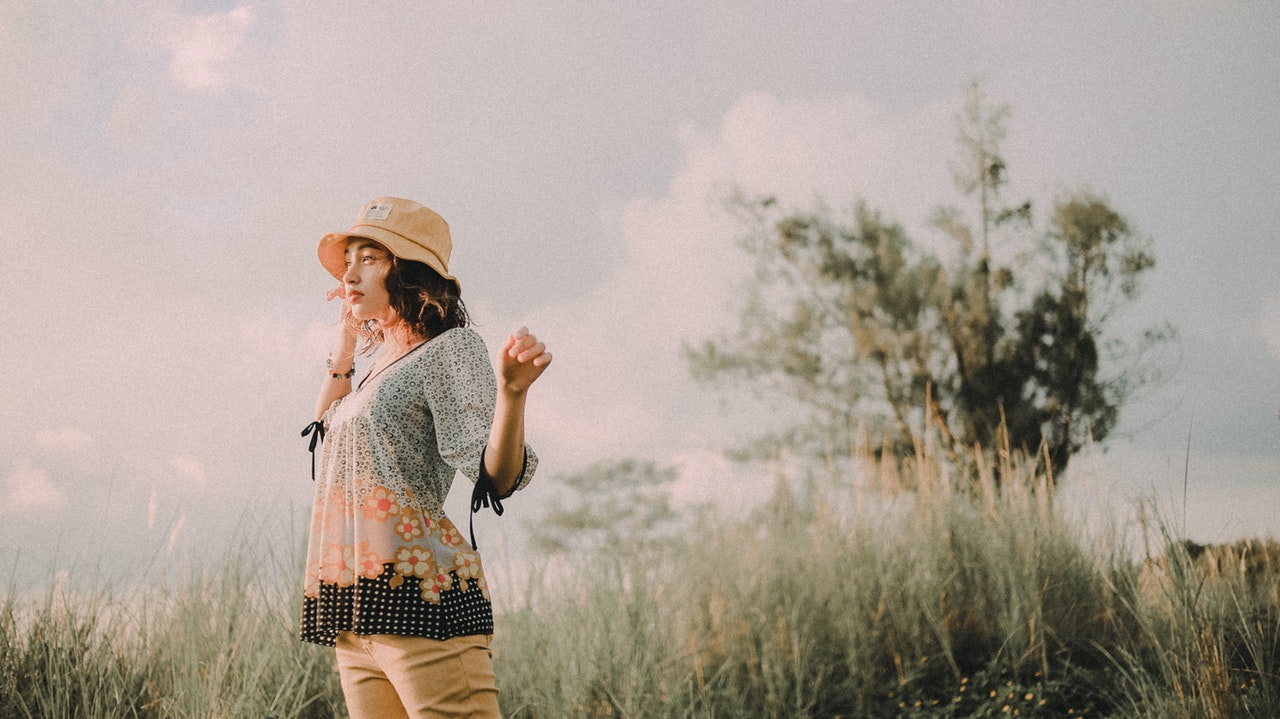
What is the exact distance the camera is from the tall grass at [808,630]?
368 cm

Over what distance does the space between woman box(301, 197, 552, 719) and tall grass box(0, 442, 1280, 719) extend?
1.46 m

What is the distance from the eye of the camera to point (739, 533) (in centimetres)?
554

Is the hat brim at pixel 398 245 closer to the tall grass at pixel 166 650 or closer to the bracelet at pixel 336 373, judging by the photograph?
the bracelet at pixel 336 373

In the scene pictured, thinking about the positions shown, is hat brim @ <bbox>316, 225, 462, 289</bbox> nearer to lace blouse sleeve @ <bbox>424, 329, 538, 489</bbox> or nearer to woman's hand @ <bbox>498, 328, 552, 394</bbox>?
lace blouse sleeve @ <bbox>424, 329, 538, 489</bbox>

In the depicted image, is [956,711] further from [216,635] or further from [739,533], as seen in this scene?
[216,635]

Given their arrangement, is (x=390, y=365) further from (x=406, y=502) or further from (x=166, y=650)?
(x=166, y=650)

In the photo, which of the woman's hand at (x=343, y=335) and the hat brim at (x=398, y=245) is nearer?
the hat brim at (x=398, y=245)

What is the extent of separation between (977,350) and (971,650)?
6681 mm

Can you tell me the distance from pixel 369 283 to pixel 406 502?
1.60 ft

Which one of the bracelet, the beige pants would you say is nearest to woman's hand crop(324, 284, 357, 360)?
the bracelet

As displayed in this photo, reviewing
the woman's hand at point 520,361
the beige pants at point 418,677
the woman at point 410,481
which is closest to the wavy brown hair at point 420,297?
the woman at point 410,481

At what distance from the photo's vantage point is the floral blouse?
74.1 inches

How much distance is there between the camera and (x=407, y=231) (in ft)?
7.03

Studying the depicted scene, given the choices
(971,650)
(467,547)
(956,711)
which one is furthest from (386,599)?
(971,650)
